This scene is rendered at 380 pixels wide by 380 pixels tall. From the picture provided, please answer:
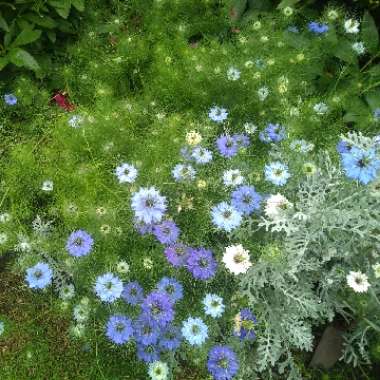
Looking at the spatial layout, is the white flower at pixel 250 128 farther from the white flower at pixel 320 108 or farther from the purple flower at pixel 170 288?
the purple flower at pixel 170 288

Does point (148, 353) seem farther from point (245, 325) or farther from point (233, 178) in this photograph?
point (233, 178)

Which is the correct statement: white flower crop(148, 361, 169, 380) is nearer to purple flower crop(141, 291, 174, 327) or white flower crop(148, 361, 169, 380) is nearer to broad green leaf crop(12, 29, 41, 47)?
purple flower crop(141, 291, 174, 327)

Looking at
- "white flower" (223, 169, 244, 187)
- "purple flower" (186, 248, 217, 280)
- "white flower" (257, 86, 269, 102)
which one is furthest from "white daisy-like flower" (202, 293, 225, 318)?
"white flower" (257, 86, 269, 102)

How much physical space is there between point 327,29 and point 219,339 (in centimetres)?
161

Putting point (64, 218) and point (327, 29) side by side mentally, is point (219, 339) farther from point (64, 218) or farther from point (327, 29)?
point (327, 29)

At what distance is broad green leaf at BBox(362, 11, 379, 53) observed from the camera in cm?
264

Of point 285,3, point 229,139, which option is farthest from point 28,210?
point 285,3

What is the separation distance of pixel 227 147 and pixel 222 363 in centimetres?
87

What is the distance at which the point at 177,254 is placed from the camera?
1863mm

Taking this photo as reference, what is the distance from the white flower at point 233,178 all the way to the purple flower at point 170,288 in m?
0.43

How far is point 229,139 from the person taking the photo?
2.19 m

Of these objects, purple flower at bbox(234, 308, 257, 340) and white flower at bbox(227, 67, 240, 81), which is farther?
white flower at bbox(227, 67, 240, 81)

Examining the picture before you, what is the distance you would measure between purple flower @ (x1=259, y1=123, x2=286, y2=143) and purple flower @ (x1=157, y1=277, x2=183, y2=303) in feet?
2.83

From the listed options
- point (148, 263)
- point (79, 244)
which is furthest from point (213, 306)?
point (79, 244)
